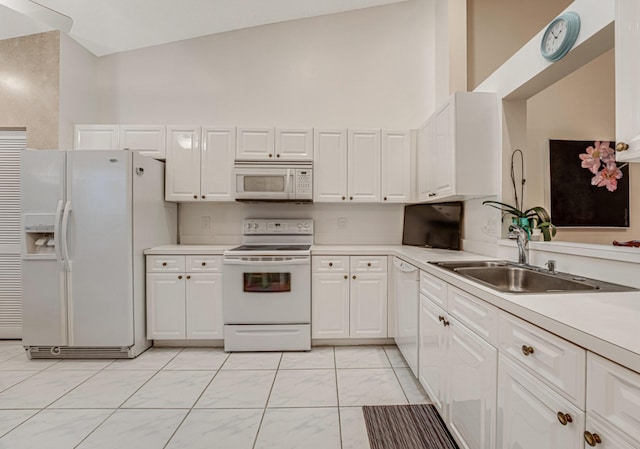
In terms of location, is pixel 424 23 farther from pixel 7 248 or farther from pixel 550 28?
pixel 7 248

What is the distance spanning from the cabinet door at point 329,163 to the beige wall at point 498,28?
1389mm

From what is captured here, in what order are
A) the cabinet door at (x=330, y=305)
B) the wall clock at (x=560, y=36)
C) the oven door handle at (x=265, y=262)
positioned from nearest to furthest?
the wall clock at (x=560, y=36) → the oven door handle at (x=265, y=262) → the cabinet door at (x=330, y=305)

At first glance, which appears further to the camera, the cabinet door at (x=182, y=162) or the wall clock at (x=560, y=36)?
the cabinet door at (x=182, y=162)

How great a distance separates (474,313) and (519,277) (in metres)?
0.70

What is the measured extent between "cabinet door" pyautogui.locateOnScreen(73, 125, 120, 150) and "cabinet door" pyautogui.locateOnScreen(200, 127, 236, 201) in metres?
0.88

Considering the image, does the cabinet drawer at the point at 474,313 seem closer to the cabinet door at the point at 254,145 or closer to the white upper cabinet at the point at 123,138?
the cabinet door at the point at 254,145

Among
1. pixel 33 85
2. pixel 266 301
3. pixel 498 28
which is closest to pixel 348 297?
pixel 266 301

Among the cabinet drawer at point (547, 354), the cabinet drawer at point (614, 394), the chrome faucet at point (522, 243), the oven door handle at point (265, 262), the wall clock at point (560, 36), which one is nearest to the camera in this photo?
the cabinet drawer at point (614, 394)

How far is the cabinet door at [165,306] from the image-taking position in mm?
2863

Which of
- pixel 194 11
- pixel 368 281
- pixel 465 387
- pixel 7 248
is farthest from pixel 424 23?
pixel 7 248

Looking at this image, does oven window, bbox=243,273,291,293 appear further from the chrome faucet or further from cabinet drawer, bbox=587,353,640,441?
cabinet drawer, bbox=587,353,640,441

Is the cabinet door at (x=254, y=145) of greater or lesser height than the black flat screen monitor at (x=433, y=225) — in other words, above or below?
above

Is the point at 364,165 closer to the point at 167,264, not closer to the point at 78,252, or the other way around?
the point at 167,264

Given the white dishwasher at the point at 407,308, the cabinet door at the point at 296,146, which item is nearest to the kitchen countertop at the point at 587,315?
the white dishwasher at the point at 407,308
